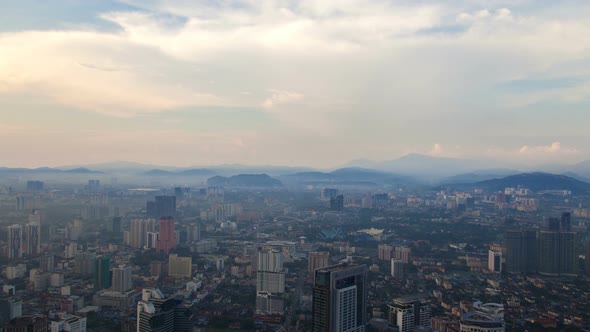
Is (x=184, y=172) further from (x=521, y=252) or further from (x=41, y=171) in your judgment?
(x=521, y=252)

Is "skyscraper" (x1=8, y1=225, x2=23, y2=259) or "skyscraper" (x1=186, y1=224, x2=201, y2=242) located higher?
"skyscraper" (x1=8, y1=225, x2=23, y2=259)

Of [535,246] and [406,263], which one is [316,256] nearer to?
[406,263]

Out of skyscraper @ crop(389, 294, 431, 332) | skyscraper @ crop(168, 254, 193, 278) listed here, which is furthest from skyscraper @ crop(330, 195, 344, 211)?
skyscraper @ crop(389, 294, 431, 332)

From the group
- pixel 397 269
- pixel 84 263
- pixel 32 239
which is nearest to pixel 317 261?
pixel 397 269

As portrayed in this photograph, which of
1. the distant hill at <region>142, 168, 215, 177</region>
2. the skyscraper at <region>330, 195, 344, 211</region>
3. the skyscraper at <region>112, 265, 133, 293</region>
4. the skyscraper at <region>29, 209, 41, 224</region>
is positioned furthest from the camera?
the distant hill at <region>142, 168, 215, 177</region>

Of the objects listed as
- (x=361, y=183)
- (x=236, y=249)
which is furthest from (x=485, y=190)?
(x=236, y=249)

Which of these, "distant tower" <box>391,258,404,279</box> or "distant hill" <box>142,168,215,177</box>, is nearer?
"distant tower" <box>391,258,404,279</box>

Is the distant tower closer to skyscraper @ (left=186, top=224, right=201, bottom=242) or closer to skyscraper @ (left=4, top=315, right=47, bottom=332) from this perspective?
skyscraper @ (left=186, top=224, right=201, bottom=242)
